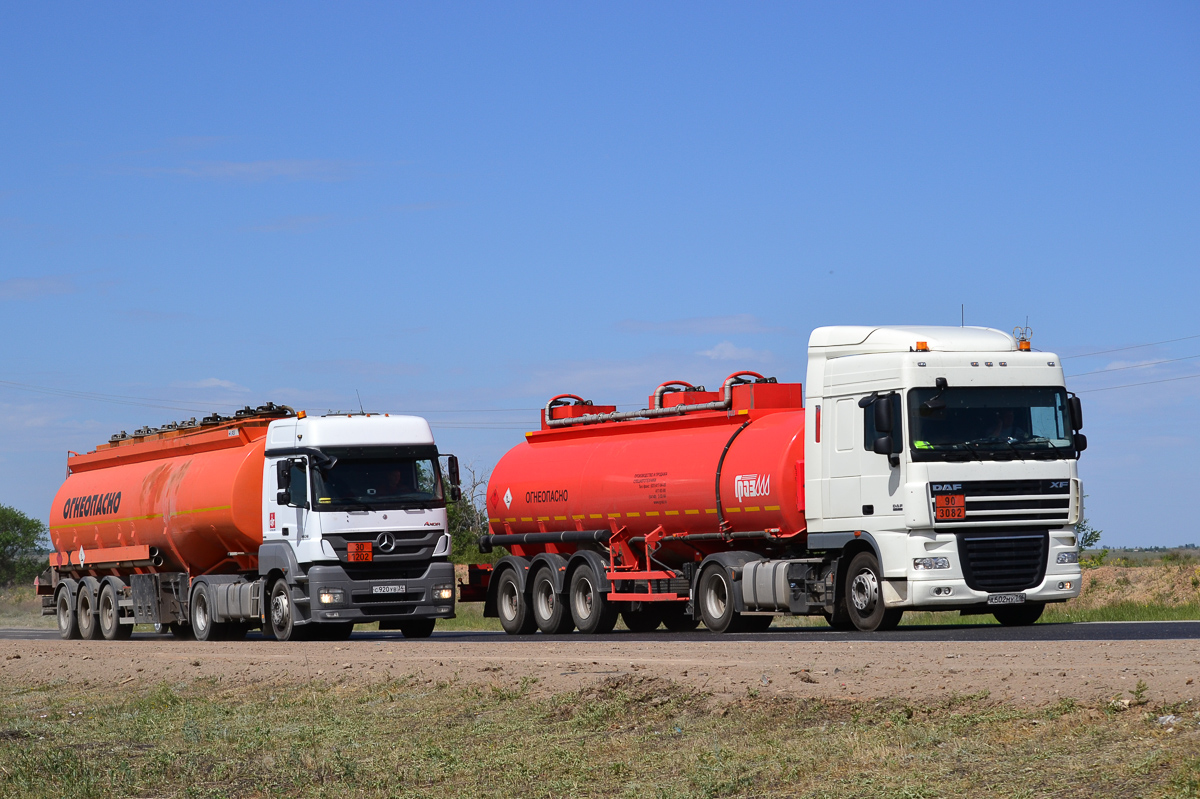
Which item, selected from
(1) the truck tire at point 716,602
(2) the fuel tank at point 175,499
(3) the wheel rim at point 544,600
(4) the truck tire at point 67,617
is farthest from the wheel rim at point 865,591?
(4) the truck tire at point 67,617

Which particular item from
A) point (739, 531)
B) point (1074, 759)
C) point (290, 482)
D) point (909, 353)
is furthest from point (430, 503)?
point (1074, 759)

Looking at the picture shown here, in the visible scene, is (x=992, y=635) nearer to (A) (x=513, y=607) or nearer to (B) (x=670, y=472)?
(B) (x=670, y=472)

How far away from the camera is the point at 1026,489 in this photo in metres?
22.3

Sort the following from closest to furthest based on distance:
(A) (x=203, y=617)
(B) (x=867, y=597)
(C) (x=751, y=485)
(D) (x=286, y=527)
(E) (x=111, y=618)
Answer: (B) (x=867, y=597), (C) (x=751, y=485), (D) (x=286, y=527), (A) (x=203, y=617), (E) (x=111, y=618)

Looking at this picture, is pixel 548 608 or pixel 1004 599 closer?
pixel 1004 599

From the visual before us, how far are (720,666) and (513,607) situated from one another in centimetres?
1314

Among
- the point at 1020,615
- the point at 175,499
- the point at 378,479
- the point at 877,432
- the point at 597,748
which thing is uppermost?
the point at 877,432

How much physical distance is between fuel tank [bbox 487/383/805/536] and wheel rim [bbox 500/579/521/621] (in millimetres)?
1059

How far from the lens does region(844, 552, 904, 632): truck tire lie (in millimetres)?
22812

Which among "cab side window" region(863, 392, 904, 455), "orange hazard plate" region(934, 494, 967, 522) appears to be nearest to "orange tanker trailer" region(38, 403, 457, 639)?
"cab side window" region(863, 392, 904, 455)

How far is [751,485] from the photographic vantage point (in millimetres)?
24953

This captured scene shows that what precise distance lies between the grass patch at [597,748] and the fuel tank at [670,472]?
26.9 feet

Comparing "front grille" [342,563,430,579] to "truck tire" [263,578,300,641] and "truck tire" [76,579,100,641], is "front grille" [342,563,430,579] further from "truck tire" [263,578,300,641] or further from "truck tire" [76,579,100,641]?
"truck tire" [76,579,100,641]

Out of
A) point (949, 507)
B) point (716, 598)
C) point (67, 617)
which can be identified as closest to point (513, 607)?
point (716, 598)
